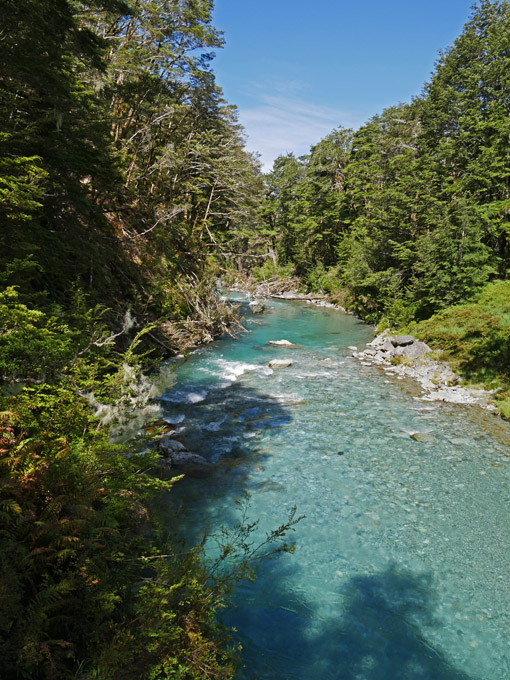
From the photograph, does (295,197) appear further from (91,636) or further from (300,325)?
(91,636)

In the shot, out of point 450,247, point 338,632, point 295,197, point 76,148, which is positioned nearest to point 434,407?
point 338,632

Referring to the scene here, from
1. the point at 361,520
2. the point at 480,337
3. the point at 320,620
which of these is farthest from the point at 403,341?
the point at 320,620

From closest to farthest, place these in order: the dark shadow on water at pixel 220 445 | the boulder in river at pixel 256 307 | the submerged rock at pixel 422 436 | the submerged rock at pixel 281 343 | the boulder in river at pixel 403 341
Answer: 1. the dark shadow on water at pixel 220 445
2. the submerged rock at pixel 422 436
3. the boulder in river at pixel 403 341
4. the submerged rock at pixel 281 343
5. the boulder in river at pixel 256 307

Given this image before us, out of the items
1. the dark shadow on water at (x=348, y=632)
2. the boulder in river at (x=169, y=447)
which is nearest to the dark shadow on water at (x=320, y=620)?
the dark shadow on water at (x=348, y=632)

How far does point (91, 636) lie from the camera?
99.6 inches

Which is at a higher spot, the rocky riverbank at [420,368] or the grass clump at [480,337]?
the grass clump at [480,337]

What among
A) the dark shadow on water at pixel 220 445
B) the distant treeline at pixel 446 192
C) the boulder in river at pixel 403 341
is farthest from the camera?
the distant treeline at pixel 446 192

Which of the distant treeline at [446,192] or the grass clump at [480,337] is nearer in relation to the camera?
the grass clump at [480,337]

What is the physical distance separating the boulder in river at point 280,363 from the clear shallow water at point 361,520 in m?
2.25

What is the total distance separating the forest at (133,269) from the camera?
2619mm

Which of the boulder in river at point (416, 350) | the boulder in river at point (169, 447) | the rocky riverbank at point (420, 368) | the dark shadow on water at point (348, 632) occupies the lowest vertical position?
the dark shadow on water at point (348, 632)

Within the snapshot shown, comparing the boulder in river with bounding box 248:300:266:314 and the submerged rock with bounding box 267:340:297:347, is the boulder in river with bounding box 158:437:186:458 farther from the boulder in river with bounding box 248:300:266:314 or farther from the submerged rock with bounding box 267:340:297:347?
the boulder in river with bounding box 248:300:266:314

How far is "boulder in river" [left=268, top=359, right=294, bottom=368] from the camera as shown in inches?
523

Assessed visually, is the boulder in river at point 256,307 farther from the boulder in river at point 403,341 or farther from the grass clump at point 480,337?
the boulder in river at point 403,341
